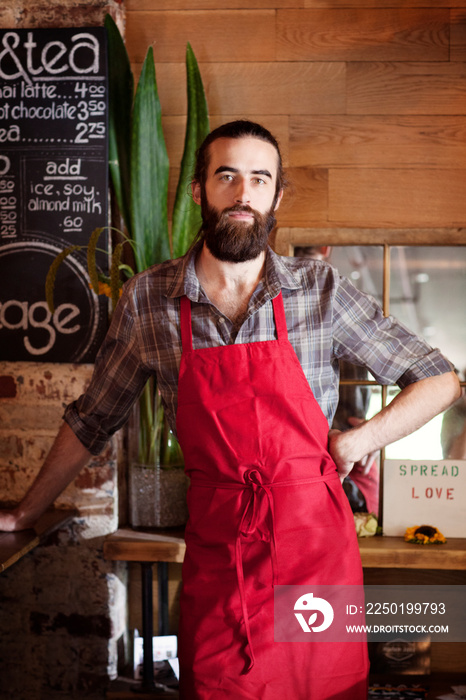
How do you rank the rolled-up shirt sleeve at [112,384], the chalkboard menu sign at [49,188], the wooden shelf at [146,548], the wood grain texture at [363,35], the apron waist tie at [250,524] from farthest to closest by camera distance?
the wood grain texture at [363,35]
the chalkboard menu sign at [49,188]
the wooden shelf at [146,548]
the rolled-up shirt sleeve at [112,384]
the apron waist tie at [250,524]

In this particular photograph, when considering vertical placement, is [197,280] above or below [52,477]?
above

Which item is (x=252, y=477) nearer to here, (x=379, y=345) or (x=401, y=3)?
(x=379, y=345)

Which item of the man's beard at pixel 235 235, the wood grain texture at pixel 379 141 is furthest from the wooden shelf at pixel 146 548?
the wood grain texture at pixel 379 141

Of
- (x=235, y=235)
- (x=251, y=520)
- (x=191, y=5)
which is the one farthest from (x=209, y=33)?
(x=251, y=520)

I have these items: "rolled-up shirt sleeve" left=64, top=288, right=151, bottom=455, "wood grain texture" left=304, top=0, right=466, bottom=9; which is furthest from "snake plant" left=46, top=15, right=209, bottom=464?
"wood grain texture" left=304, top=0, right=466, bottom=9

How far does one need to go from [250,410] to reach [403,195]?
1211 mm

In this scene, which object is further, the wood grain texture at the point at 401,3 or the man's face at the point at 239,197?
the wood grain texture at the point at 401,3

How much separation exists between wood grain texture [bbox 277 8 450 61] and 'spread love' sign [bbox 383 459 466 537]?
1.44 metres

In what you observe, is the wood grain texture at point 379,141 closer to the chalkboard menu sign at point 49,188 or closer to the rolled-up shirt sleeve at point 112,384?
the chalkboard menu sign at point 49,188

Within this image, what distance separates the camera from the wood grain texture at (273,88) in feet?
7.50

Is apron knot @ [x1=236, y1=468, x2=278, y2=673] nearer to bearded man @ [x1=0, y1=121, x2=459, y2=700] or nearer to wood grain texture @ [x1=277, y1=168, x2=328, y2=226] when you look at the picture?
bearded man @ [x1=0, y1=121, x2=459, y2=700]

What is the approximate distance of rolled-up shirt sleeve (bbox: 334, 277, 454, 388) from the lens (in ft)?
5.43

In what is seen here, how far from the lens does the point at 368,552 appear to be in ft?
6.94

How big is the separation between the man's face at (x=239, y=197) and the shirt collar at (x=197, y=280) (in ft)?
0.18
